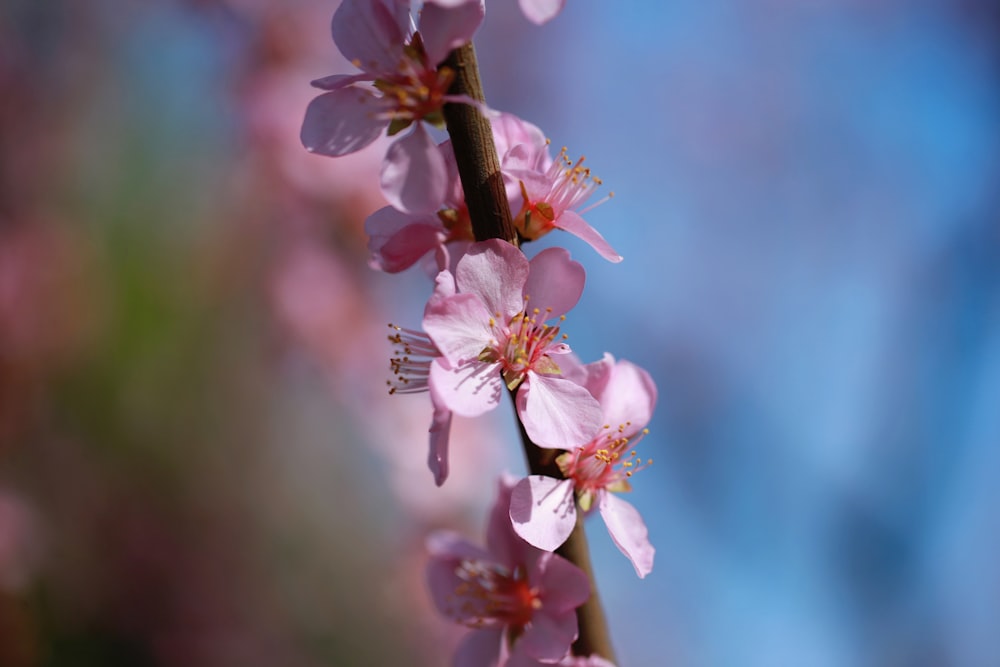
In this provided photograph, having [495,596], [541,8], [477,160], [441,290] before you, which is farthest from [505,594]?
[541,8]

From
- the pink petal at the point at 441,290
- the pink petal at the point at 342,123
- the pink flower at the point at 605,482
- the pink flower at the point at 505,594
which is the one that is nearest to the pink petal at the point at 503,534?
the pink flower at the point at 505,594

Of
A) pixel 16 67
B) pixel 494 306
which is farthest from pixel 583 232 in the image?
pixel 16 67

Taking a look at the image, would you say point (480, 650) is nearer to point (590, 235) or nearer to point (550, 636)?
point (550, 636)

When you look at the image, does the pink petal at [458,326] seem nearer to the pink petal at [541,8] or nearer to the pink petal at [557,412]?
the pink petal at [557,412]

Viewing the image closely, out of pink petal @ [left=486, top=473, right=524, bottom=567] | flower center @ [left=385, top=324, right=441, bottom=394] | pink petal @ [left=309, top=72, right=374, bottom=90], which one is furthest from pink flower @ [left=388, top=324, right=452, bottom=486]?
pink petal @ [left=309, top=72, right=374, bottom=90]

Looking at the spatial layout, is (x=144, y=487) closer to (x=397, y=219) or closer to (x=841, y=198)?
(x=397, y=219)

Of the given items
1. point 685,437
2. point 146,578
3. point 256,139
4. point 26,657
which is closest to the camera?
point 26,657
